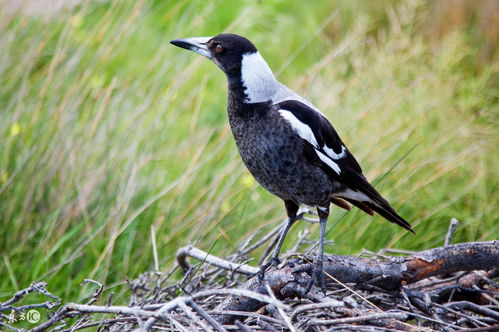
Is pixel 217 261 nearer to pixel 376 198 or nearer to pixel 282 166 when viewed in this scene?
pixel 282 166

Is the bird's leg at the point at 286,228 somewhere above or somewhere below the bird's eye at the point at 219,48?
below

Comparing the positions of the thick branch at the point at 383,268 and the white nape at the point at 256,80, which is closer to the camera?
the thick branch at the point at 383,268

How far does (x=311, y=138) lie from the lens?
2.75 m

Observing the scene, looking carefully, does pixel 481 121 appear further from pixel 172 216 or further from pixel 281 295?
pixel 281 295

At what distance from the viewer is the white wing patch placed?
8.83 ft

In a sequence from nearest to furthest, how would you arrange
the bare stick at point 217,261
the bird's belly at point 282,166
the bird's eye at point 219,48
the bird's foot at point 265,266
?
the bird's foot at point 265,266 < the bare stick at point 217,261 < the bird's belly at point 282,166 < the bird's eye at point 219,48

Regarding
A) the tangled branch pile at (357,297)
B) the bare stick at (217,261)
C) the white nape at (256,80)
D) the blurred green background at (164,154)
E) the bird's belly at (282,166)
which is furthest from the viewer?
the blurred green background at (164,154)

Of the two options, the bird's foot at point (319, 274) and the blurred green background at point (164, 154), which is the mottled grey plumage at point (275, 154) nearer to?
the blurred green background at point (164, 154)

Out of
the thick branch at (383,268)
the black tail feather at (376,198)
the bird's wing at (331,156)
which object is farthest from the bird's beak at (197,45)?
the thick branch at (383,268)

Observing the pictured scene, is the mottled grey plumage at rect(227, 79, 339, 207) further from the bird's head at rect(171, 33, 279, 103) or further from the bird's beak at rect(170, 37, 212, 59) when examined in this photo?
the bird's beak at rect(170, 37, 212, 59)

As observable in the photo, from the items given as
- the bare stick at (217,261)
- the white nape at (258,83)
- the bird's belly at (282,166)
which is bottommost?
the bare stick at (217,261)

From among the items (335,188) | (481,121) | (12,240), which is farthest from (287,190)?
(481,121)

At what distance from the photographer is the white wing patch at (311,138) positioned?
8.83 feet

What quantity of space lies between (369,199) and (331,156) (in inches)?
10.8
